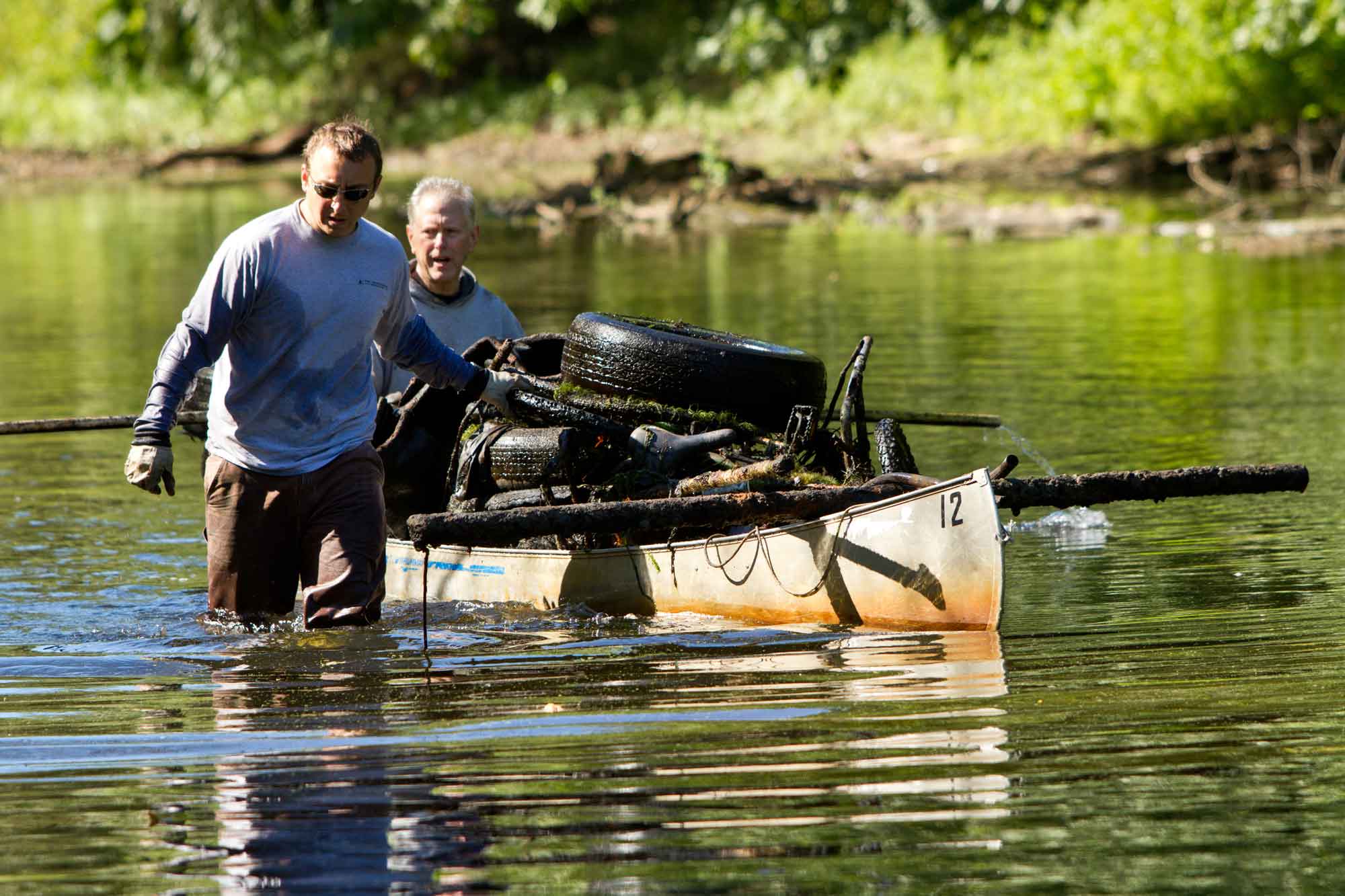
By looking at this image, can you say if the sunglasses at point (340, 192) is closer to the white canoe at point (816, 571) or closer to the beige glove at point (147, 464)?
the beige glove at point (147, 464)

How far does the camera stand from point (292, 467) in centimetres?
659

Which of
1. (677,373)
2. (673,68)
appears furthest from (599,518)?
(673,68)

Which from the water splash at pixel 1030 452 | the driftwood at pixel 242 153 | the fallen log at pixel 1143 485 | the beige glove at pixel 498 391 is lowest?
the fallen log at pixel 1143 485

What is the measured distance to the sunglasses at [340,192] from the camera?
6.30 meters

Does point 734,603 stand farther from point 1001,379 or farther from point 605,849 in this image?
point 1001,379

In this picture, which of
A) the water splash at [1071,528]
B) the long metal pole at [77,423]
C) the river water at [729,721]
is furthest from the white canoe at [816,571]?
the water splash at [1071,528]

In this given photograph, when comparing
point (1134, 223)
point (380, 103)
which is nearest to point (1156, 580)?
point (1134, 223)

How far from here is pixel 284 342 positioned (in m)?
6.43

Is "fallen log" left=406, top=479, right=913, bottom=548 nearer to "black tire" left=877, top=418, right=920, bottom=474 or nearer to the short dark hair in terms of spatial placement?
"black tire" left=877, top=418, right=920, bottom=474

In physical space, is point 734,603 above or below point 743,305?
below

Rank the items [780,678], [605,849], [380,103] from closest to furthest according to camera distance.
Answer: [605,849] → [780,678] → [380,103]

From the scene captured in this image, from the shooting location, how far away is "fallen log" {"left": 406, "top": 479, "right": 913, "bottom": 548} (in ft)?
22.1

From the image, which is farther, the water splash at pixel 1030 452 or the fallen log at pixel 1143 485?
the water splash at pixel 1030 452

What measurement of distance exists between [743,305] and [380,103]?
2956 cm
